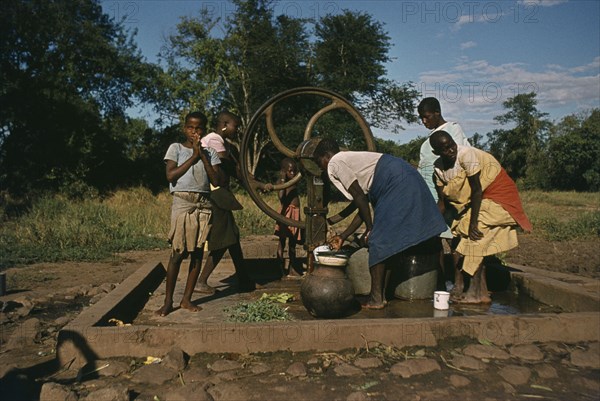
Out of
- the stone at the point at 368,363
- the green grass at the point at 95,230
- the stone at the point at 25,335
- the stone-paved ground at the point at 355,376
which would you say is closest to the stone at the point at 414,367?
the stone-paved ground at the point at 355,376

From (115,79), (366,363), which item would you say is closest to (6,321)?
(366,363)

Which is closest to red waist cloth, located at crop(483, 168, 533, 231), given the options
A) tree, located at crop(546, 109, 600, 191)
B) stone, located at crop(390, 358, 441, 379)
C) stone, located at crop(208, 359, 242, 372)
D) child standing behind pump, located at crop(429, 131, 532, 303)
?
child standing behind pump, located at crop(429, 131, 532, 303)

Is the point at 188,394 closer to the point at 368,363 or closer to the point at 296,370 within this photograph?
the point at 296,370

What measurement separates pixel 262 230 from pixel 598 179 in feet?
82.3

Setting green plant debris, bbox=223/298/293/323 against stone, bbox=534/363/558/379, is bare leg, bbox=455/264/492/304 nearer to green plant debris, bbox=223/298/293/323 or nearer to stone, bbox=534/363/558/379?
stone, bbox=534/363/558/379

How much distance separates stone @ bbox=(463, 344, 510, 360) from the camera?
3.60m

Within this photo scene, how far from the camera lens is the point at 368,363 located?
3473mm

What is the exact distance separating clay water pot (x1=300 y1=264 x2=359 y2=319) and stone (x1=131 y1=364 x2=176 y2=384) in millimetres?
1289

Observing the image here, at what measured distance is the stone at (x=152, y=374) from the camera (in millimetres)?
3299

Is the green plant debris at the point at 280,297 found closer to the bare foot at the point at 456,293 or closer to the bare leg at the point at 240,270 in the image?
the bare leg at the point at 240,270

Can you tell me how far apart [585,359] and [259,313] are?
2.25 meters

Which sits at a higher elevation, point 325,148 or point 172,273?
point 325,148

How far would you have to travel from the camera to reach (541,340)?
3895mm

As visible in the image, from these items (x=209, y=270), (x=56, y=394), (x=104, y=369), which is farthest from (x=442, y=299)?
(x=56, y=394)
